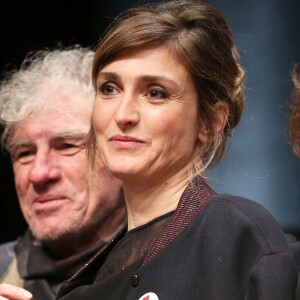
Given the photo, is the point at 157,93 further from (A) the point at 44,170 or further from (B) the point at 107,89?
(A) the point at 44,170

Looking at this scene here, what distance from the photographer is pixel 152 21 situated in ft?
5.40

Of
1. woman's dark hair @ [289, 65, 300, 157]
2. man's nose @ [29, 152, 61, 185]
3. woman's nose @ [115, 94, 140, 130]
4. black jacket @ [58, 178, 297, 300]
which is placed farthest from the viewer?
man's nose @ [29, 152, 61, 185]

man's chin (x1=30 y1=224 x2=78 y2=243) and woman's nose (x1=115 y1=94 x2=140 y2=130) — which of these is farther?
man's chin (x1=30 y1=224 x2=78 y2=243)

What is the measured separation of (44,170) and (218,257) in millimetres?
884

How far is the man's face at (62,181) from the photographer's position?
88.3 inches

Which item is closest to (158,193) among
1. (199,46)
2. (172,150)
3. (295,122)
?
(172,150)

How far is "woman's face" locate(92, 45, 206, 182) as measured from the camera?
5.23 feet

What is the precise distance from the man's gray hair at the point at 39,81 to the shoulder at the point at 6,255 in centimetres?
30

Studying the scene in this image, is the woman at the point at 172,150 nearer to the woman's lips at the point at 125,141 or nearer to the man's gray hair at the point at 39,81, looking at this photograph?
the woman's lips at the point at 125,141

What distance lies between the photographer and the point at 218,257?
1.45 meters

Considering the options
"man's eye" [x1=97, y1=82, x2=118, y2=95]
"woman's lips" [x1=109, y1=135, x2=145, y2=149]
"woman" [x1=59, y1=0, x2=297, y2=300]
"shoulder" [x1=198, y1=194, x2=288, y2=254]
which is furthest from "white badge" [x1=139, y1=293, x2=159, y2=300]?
"man's eye" [x1=97, y1=82, x2=118, y2=95]

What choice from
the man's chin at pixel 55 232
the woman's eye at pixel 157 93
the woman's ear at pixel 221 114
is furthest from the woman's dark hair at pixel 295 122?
the man's chin at pixel 55 232

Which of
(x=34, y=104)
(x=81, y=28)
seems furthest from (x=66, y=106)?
(x=81, y=28)

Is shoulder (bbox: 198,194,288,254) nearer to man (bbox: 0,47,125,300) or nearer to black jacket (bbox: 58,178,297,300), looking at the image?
black jacket (bbox: 58,178,297,300)
